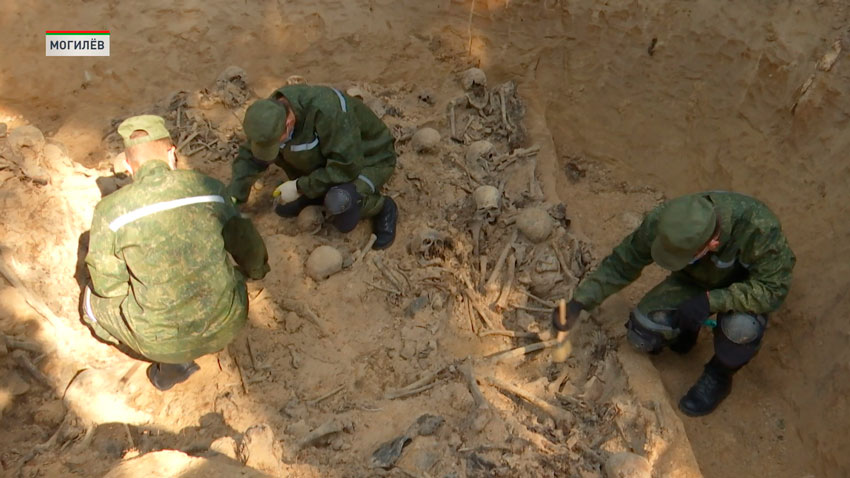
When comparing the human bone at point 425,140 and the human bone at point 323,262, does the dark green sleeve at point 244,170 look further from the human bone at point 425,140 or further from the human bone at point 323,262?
the human bone at point 425,140

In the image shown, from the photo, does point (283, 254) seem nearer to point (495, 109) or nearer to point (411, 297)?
point (411, 297)

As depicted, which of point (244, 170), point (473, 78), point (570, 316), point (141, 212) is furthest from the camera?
point (473, 78)

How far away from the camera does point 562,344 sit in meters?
3.97

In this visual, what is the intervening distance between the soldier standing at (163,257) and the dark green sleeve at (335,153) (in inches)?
33.3

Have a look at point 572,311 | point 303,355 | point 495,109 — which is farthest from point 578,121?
point 303,355

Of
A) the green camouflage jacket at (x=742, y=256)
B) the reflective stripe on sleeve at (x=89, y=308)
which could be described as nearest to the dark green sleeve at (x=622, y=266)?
the green camouflage jacket at (x=742, y=256)

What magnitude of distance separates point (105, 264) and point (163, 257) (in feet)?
1.13

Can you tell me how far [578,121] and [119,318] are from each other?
430 centimetres

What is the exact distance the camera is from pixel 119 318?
3.33 m

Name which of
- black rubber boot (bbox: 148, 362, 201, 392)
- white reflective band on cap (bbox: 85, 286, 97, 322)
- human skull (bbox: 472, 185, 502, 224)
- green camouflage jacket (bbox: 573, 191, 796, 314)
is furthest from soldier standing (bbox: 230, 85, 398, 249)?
green camouflage jacket (bbox: 573, 191, 796, 314)

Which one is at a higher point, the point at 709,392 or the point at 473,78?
the point at 473,78

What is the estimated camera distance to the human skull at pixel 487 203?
461 cm

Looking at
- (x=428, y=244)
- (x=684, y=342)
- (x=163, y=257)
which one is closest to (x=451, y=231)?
(x=428, y=244)

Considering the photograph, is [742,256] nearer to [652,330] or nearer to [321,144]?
[652,330]
